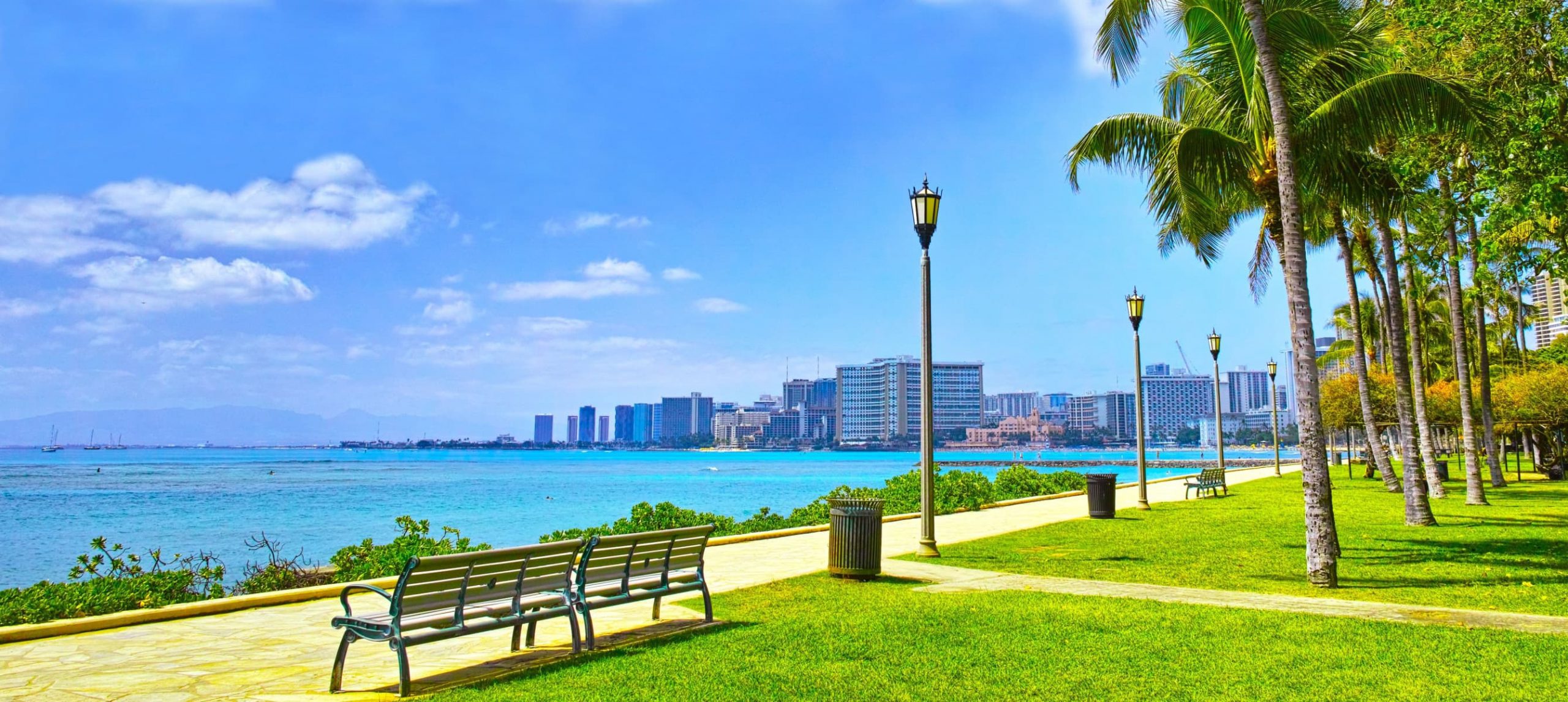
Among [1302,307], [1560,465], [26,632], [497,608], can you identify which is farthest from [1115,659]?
[1560,465]

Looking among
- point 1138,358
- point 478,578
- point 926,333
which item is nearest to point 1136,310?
point 1138,358

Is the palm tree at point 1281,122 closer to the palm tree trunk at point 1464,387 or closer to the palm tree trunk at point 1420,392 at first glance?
the palm tree trunk at point 1464,387

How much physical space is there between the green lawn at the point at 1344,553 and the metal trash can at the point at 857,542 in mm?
2006

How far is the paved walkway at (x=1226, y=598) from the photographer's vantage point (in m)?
7.59

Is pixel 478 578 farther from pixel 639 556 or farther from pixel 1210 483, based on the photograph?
pixel 1210 483

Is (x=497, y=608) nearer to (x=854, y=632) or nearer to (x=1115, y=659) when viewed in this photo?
(x=854, y=632)

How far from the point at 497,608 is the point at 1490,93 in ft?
50.3

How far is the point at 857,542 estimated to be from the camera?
10.5 m

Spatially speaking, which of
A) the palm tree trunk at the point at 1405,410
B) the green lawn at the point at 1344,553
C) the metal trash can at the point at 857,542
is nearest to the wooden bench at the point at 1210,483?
the green lawn at the point at 1344,553

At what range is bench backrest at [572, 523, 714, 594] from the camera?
7152mm

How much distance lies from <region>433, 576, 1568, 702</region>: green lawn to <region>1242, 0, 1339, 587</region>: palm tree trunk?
2530mm

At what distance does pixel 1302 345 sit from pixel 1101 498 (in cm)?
953

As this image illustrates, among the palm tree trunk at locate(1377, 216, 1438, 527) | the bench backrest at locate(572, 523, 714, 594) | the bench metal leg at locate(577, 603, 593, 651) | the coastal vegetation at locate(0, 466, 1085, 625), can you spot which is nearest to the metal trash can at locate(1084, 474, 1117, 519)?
the coastal vegetation at locate(0, 466, 1085, 625)

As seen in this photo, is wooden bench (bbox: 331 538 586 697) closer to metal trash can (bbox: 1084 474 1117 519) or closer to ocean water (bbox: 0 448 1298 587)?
metal trash can (bbox: 1084 474 1117 519)
